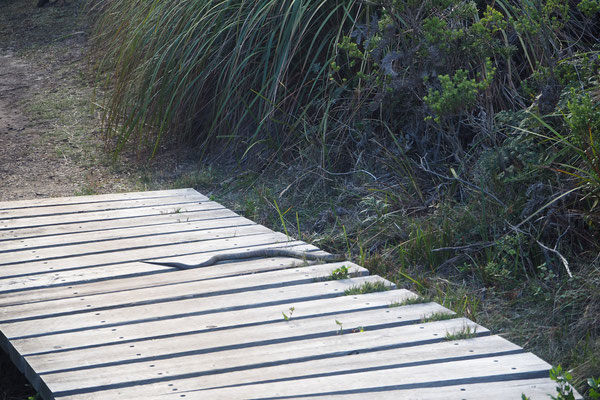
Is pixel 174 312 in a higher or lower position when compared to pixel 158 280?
higher

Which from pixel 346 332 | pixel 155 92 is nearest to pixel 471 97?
pixel 346 332

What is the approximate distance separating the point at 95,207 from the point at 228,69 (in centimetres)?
143

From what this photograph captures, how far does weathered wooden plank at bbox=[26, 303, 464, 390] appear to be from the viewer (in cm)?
215

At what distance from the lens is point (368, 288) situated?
2.85 metres

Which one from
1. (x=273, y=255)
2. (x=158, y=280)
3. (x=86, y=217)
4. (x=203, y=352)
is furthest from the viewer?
(x=86, y=217)

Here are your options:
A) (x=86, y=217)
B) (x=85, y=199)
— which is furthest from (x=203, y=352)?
(x=85, y=199)

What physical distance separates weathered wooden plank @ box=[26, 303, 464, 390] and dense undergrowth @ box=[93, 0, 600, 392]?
1.40ft

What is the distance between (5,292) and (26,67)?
565cm

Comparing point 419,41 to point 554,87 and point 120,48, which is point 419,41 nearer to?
point 554,87

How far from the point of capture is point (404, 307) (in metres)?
2.67

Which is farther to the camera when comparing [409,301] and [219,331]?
[409,301]

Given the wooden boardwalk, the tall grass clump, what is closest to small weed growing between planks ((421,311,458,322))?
the wooden boardwalk

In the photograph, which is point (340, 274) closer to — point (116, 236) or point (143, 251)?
point (143, 251)

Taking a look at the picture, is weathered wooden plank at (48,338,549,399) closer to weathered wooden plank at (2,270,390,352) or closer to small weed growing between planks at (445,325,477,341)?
small weed growing between planks at (445,325,477,341)
